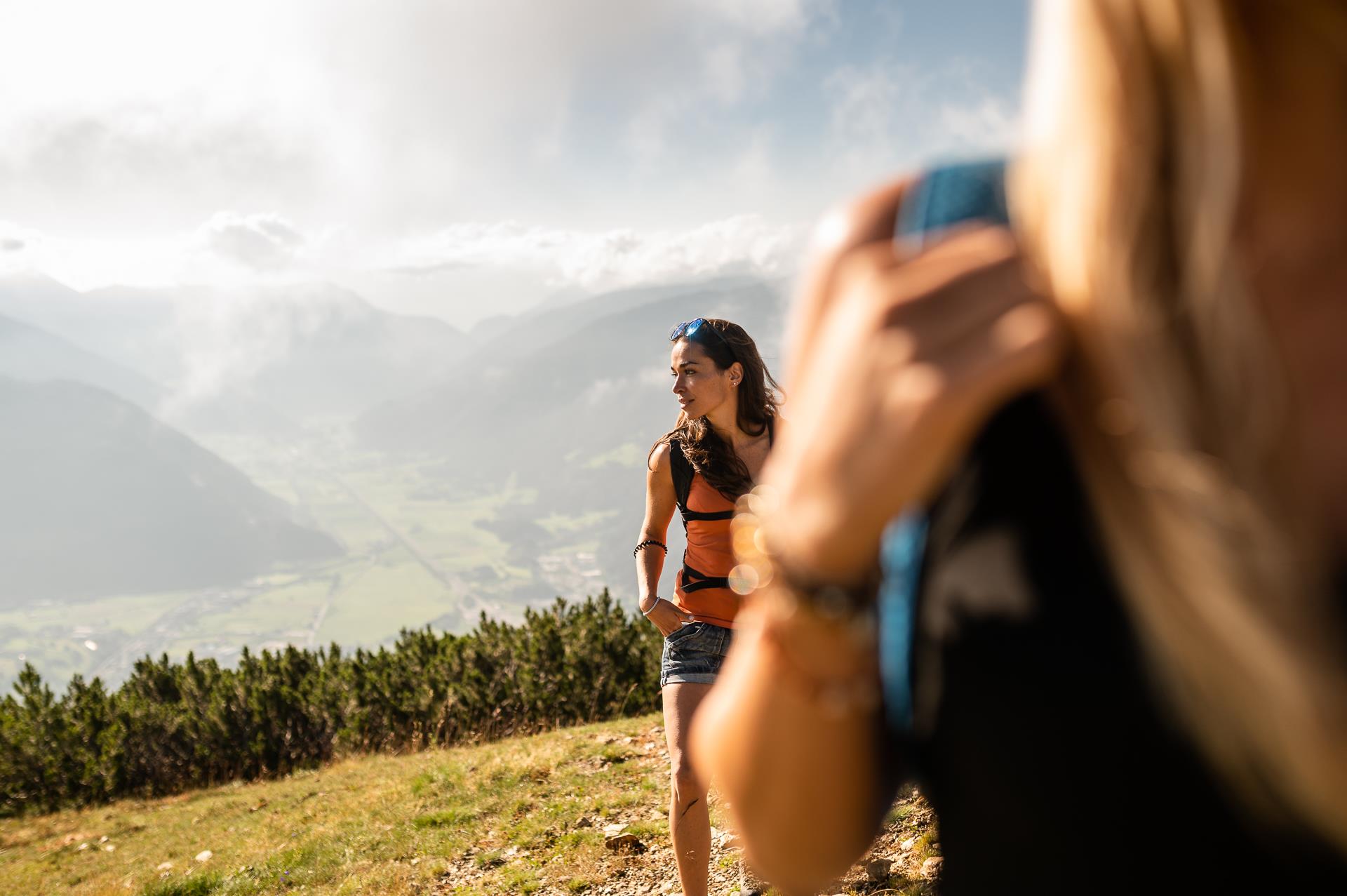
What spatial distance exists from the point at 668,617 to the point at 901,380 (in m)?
3.91

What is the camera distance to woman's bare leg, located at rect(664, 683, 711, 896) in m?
4.09

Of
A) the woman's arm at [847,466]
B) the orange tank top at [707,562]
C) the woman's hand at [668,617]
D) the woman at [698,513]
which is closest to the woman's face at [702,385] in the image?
the woman at [698,513]

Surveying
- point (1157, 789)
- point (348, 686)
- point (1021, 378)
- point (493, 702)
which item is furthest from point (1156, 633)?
point (348, 686)

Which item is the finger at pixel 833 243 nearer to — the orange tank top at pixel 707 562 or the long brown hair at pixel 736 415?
the orange tank top at pixel 707 562

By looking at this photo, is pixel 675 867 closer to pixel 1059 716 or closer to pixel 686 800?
pixel 686 800

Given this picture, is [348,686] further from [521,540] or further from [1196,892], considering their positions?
[521,540]

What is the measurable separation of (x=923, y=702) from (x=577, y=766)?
842 cm

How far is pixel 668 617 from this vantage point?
14.5 feet

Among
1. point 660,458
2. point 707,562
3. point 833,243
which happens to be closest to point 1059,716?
point 833,243

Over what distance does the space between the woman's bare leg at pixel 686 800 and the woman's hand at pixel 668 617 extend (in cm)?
33

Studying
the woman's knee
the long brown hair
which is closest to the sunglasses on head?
the long brown hair

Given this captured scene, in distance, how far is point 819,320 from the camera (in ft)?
2.51

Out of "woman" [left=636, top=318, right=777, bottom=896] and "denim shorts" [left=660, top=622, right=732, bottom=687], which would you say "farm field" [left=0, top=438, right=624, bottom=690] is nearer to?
"woman" [left=636, top=318, right=777, bottom=896]

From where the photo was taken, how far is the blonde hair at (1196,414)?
659mm
